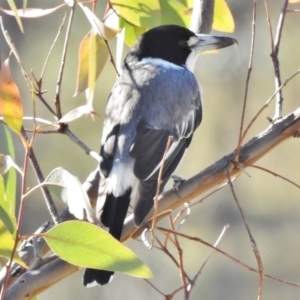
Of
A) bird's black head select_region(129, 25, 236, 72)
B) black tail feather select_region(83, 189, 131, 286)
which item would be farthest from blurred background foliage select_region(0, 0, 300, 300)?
black tail feather select_region(83, 189, 131, 286)

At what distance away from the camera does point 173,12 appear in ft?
5.67

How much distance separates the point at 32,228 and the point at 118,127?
12.1 ft

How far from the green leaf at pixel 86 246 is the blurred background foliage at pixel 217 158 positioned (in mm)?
4145

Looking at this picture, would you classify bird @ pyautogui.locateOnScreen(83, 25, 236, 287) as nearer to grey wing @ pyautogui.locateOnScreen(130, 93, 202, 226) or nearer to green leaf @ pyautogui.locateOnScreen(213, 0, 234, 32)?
grey wing @ pyautogui.locateOnScreen(130, 93, 202, 226)

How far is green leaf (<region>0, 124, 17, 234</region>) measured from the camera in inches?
50.8


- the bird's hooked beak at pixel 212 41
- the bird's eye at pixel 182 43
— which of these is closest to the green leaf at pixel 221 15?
the bird's hooked beak at pixel 212 41

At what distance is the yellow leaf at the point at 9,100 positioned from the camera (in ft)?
3.70

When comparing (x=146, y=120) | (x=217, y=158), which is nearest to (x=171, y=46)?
(x=146, y=120)

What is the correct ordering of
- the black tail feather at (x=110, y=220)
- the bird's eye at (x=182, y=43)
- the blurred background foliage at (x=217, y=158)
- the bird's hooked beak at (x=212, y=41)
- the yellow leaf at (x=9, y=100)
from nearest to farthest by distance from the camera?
the yellow leaf at (x=9, y=100)
the black tail feather at (x=110, y=220)
the bird's hooked beak at (x=212, y=41)
the bird's eye at (x=182, y=43)
the blurred background foliage at (x=217, y=158)

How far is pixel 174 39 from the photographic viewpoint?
2.29 metres

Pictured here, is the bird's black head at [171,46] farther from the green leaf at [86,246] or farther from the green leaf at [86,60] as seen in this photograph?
the green leaf at [86,246]

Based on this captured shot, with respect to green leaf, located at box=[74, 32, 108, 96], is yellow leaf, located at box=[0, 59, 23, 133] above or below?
above

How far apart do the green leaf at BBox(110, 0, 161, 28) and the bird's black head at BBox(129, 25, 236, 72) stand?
20.5 inches

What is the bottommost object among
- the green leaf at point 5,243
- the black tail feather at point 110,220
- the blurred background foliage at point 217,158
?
the blurred background foliage at point 217,158
